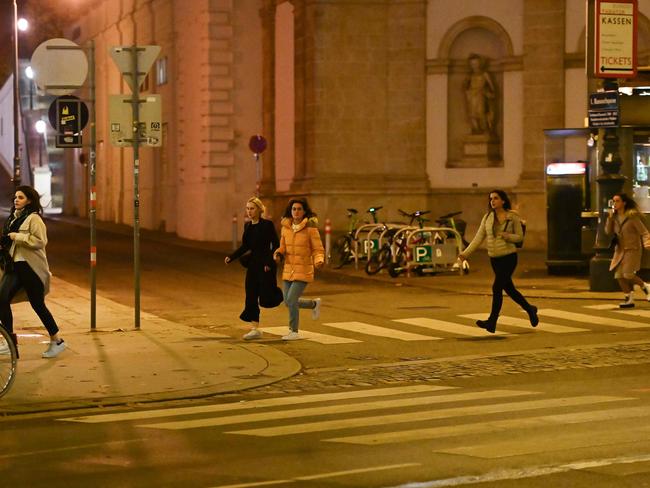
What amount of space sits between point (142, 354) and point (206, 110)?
28023 millimetres

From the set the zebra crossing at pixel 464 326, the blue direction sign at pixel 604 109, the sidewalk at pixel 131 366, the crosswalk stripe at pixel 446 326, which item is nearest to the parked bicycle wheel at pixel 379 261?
the blue direction sign at pixel 604 109

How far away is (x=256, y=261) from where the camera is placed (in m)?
16.8

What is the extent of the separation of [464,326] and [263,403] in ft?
21.9

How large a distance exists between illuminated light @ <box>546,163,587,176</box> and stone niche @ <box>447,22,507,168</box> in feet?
34.4

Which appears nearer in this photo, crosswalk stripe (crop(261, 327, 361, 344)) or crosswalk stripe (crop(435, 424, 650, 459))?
crosswalk stripe (crop(435, 424, 650, 459))

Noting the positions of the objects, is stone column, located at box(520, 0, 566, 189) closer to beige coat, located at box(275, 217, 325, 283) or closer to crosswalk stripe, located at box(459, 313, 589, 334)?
crosswalk stripe, located at box(459, 313, 589, 334)

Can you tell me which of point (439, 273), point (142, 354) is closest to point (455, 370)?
point (142, 354)

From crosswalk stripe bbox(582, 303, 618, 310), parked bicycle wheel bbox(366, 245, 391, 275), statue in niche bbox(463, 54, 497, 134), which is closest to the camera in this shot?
crosswalk stripe bbox(582, 303, 618, 310)

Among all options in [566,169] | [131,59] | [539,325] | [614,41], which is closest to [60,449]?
[131,59]

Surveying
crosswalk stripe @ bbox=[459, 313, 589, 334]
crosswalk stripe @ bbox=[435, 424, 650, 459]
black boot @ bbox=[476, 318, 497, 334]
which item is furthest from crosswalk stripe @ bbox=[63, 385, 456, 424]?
crosswalk stripe @ bbox=[459, 313, 589, 334]

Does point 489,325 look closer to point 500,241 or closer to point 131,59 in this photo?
point 500,241

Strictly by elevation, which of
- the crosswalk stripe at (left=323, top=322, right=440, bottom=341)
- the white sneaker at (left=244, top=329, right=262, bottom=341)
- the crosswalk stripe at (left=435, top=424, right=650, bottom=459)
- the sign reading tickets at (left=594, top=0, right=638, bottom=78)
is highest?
the sign reading tickets at (left=594, top=0, right=638, bottom=78)

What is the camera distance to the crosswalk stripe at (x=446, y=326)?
682 inches

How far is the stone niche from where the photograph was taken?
121ft
